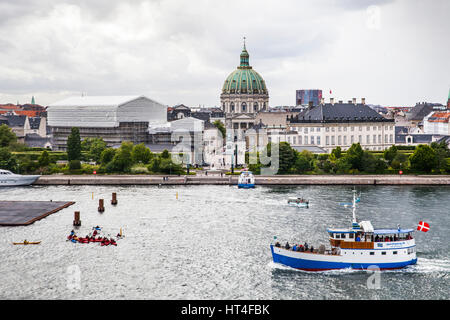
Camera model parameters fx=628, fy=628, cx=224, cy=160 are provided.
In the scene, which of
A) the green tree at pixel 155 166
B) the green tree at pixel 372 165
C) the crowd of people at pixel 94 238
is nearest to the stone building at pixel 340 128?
the green tree at pixel 372 165

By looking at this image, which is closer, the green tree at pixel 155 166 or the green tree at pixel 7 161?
the green tree at pixel 7 161

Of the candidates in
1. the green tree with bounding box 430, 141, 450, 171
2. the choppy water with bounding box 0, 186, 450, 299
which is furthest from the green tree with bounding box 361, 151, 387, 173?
the choppy water with bounding box 0, 186, 450, 299

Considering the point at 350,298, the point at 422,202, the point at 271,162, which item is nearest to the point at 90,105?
the point at 271,162

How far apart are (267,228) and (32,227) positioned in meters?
23.0

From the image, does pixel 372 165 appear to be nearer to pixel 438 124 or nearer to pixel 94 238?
pixel 94 238

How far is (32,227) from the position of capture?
202ft

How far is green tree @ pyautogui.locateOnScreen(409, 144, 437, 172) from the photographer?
10412 cm

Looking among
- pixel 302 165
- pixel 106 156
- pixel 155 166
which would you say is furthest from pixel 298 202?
pixel 106 156

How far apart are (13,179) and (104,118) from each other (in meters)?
53.0

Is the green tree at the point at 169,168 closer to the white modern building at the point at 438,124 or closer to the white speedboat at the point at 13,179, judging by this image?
the white speedboat at the point at 13,179

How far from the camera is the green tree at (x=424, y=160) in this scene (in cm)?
10412

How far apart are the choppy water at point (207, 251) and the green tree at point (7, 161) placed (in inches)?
962

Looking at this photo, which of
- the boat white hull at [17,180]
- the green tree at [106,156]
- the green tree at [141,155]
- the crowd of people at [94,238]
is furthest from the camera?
the green tree at [141,155]
